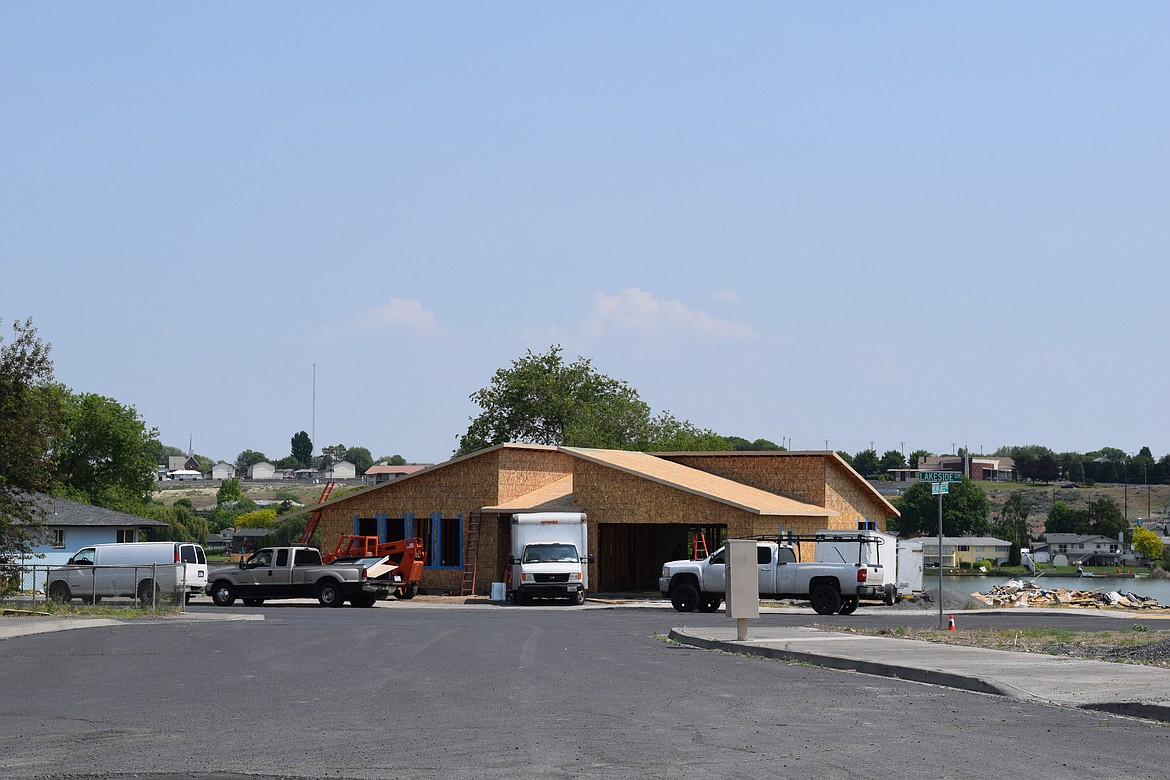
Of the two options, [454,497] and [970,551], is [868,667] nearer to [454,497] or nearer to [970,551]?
[454,497]

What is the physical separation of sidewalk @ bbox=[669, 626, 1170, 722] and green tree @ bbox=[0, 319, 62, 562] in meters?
17.6

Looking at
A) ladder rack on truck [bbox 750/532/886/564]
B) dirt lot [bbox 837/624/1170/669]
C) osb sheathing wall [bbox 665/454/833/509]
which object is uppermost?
osb sheathing wall [bbox 665/454/833/509]

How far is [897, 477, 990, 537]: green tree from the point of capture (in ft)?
393

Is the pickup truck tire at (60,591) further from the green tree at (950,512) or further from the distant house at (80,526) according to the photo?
the green tree at (950,512)

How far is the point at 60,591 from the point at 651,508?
59.5 ft

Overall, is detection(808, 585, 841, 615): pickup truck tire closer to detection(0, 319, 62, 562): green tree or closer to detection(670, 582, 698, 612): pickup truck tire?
detection(670, 582, 698, 612): pickup truck tire

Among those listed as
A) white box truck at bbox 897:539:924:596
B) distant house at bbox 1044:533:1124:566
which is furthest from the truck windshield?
distant house at bbox 1044:533:1124:566

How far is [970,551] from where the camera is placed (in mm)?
118125

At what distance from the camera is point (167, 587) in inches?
1622

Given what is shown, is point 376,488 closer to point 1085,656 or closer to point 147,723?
point 1085,656

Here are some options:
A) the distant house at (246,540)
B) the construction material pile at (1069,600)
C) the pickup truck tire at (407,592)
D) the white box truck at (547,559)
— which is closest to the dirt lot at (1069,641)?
the white box truck at (547,559)

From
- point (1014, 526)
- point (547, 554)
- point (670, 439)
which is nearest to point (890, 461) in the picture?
point (1014, 526)

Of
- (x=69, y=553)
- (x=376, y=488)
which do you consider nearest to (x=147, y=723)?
(x=376, y=488)

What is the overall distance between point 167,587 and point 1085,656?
29395 mm
